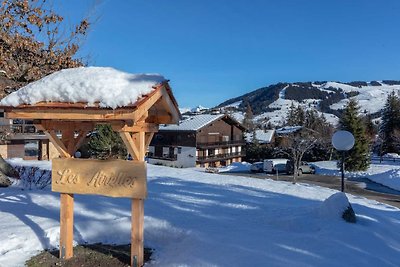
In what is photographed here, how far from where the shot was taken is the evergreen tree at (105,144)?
2883cm

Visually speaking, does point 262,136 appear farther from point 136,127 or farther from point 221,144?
point 136,127

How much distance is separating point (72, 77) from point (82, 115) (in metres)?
0.87

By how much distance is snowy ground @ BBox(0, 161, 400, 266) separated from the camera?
6305mm

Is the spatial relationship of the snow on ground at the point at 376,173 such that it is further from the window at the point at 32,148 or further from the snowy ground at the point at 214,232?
the window at the point at 32,148

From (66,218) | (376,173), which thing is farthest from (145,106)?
(376,173)

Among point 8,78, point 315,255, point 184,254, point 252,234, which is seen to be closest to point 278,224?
point 252,234

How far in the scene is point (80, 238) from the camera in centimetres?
744

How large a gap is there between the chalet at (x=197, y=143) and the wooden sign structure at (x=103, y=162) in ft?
125

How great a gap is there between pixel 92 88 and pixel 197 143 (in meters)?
39.9

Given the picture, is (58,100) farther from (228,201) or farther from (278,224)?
(228,201)

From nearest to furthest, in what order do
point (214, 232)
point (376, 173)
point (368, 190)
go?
1. point (214, 232)
2. point (368, 190)
3. point (376, 173)

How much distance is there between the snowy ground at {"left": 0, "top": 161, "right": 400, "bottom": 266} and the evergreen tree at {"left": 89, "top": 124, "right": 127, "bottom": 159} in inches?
702

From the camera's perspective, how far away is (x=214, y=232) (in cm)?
748

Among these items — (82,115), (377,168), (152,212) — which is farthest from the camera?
(377,168)
